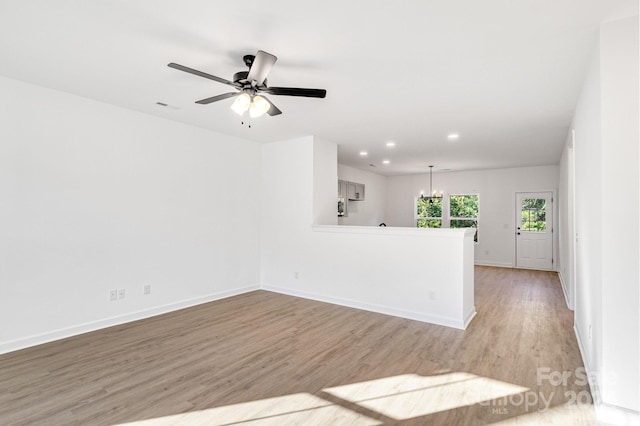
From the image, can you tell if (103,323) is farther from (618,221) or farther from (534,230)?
(534,230)

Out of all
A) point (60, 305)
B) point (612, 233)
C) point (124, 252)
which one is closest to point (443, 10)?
point (612, 233)

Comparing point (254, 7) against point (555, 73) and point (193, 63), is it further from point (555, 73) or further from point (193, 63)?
point (555, 73)

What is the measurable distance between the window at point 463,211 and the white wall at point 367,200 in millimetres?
1995

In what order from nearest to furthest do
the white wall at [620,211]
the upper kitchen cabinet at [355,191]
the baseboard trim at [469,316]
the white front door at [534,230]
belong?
the white wall at [620,211] < the baseboard trim at [469,316] < the white front door at [534,230] < the upper kitchen cabinet at [355,191]

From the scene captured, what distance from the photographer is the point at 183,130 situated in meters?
4.61

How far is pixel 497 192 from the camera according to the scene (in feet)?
27.4

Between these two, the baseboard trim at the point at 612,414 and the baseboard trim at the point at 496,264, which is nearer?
the baseboard trim at the point at 612,414

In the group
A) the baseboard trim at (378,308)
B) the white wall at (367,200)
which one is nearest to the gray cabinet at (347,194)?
the white wall at (367,200)

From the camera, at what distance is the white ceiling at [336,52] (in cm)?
203

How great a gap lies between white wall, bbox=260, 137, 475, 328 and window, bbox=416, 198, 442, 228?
4727 mm

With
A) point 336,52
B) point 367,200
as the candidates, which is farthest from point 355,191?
point 336,52

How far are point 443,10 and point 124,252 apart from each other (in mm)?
4135

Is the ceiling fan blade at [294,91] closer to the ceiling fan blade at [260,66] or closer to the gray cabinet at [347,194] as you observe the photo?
the ceiling fan blade at [260,66]

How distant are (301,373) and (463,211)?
7535mm
